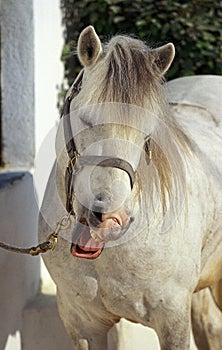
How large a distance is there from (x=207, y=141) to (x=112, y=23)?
234cm

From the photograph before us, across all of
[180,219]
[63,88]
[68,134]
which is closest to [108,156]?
[68,134]

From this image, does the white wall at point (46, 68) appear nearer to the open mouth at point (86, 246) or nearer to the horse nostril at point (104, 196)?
the open mouth at point (86, 246)

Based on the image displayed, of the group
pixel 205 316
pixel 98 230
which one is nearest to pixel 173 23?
pixel 205 316

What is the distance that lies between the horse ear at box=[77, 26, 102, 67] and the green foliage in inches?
108

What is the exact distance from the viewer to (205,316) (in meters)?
3.89

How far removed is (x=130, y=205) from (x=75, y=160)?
0.76 feet

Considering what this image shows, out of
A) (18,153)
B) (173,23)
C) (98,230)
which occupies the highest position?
(98,230)

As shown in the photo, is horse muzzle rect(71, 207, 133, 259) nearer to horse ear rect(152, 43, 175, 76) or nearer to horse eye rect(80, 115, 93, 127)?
horse eye rect(80, 115, 93, 127)

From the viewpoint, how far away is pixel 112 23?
541cm

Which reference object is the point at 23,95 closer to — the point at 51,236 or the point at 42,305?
the point at 42,305

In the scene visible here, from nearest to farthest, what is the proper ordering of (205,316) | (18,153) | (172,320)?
1. (172,320)
2. (205,316)
3. (18,153)

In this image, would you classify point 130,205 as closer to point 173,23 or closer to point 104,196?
point 104,196

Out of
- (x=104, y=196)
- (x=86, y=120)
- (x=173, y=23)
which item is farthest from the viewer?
(x=173, y=23)

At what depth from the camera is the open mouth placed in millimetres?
2525
